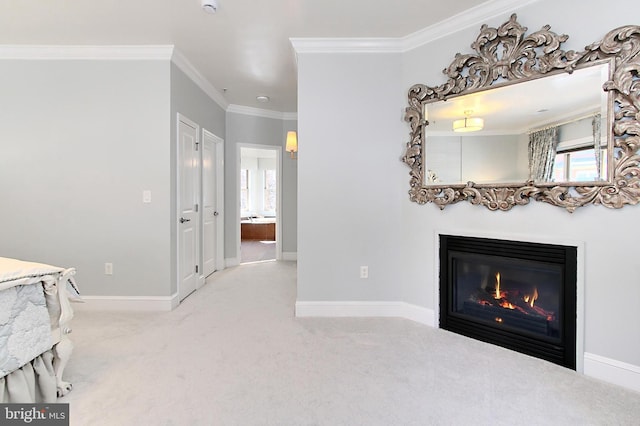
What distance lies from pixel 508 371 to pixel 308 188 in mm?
2005

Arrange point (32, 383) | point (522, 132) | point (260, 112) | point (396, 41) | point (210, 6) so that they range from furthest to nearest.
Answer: point (260, 112) < point (396, 41) < point (210, 6) < point (522, 132) < point (32, 383)

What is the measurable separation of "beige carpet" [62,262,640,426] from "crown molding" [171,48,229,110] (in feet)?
8.26

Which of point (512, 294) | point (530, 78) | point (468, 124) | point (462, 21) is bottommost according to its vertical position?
point (512, 294)

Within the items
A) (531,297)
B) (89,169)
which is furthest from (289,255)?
(531,297)

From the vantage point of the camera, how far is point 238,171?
5246 millimetres

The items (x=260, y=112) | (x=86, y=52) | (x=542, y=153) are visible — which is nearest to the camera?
(x=542, y=153)

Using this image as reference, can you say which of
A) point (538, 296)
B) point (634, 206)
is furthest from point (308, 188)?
point (634, 206)

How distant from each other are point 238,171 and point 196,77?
5.79ft

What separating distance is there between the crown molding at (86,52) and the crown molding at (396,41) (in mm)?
1316

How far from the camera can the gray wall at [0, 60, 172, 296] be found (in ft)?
10.2

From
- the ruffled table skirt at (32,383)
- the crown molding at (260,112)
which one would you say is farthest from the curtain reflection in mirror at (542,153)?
the crown molding at (260,112)

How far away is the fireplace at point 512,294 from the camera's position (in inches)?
82.9

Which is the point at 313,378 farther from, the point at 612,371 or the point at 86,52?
the point at 86,52

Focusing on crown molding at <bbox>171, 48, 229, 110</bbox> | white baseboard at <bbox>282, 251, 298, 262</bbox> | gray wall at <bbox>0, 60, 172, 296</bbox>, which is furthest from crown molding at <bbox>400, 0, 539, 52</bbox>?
white baseboard at <bbox>282, 251, 298, 262</bbox>
